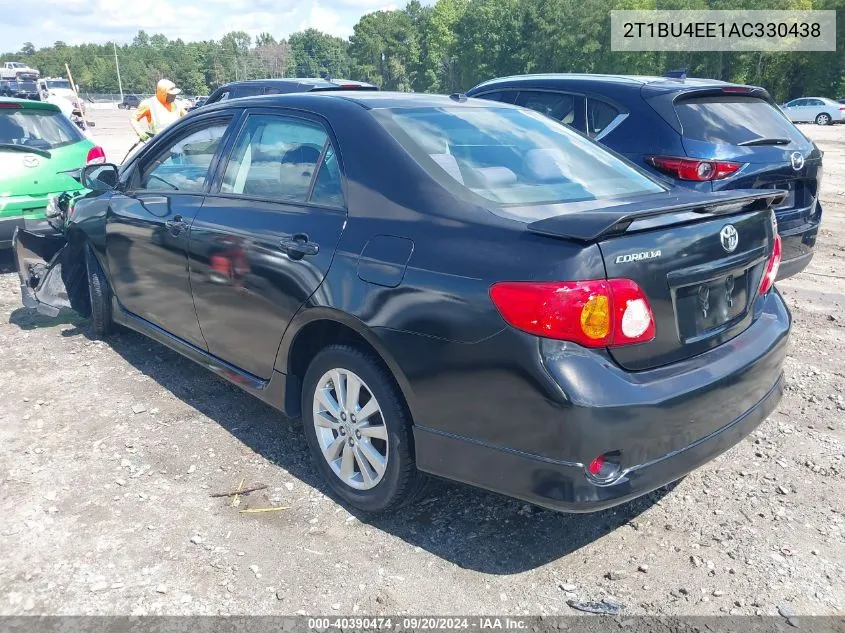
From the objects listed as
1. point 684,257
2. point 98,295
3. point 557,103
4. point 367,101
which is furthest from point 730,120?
point 98,295

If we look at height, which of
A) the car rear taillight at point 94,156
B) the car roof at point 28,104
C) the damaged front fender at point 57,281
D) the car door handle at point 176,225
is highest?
the car roof at point 28,104

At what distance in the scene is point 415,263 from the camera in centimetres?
273

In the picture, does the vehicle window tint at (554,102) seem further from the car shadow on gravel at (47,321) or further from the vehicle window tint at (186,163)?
the car shadow on gravel at (47,321)

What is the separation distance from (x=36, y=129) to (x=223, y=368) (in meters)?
5.42

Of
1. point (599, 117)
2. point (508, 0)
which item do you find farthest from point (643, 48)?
point (599, 117)

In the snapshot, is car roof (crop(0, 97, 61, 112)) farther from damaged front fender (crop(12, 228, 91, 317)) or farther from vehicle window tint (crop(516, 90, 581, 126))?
vehicle window tint (crop(516, 90, 581, 126))

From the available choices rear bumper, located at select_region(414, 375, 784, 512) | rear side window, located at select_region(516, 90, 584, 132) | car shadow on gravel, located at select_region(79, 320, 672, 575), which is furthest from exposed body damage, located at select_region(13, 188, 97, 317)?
rear bumper, located at select_region(414, 375, 784, 512)

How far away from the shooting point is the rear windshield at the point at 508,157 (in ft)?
9.84

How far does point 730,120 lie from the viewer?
533 centimetres

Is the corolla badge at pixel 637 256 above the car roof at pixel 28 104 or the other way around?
the other way around

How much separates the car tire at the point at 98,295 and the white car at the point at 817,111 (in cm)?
3876

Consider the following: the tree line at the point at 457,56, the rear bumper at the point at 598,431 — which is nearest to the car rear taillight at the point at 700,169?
the rear bumper at the point at 598,431

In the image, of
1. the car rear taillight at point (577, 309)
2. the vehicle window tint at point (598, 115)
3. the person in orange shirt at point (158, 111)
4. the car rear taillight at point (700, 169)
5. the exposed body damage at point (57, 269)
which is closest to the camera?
the car rear taillight at point (577, 309)

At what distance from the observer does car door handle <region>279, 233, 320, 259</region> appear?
3.15 m
